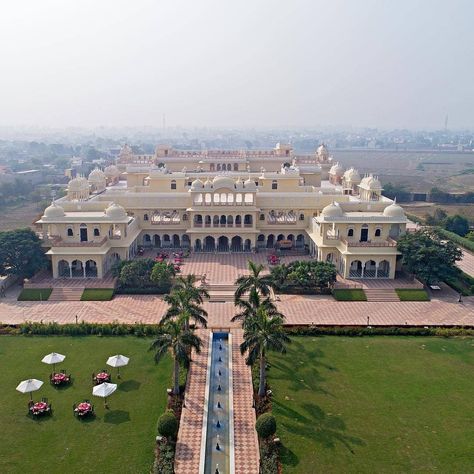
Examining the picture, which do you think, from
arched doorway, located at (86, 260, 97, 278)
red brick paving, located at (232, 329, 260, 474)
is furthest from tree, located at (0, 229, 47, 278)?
red brick paving, located at (232, 329, 260, 474)

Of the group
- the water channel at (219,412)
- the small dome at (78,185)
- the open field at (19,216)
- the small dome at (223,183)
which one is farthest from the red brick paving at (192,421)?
the open field at (19,216)

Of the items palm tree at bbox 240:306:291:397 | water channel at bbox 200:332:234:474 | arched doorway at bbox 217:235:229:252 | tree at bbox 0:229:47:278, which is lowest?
water channel at bbox 200:332:234:474

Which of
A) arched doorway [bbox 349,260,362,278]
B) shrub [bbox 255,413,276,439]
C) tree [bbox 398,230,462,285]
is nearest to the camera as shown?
shrub [bbox 255,413,276,439]

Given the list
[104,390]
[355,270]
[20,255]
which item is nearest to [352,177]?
[355,270]

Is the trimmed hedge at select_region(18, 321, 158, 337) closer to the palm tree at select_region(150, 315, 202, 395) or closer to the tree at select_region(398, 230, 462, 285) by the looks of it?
the palm tree at select_region(150, 315, 202, 395)

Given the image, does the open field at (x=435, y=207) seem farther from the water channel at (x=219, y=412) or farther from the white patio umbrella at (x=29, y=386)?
the white patio umbrella at (x=29, y=386)

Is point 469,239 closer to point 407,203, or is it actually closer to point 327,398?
point 407,203
